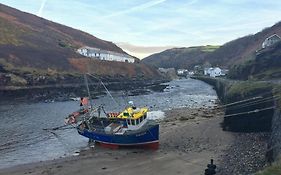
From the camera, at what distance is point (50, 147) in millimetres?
36312

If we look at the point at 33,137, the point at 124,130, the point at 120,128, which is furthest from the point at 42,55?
the point at 124,130

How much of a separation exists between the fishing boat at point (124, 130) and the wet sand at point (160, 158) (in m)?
0.85

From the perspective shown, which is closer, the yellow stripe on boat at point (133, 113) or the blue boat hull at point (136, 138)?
the blue boat hull at point (136, 138)

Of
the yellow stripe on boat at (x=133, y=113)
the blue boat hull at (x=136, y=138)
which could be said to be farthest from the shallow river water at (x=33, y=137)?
the yellow stripe on boat at (x=133, y=113)

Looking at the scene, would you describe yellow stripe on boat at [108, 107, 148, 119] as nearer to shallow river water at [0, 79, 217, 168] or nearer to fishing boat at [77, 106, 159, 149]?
fishing boat at [77, 106, 159, 149]

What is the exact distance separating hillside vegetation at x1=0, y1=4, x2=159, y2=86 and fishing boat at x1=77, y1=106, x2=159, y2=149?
53774 millimetres

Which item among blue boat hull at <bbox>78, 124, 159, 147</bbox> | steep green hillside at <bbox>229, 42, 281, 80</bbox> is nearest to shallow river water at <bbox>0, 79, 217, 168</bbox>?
blue boat hull at <bbox>78, 124, 159, 147</bbox>

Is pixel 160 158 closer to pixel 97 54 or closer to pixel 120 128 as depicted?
pixel 120 128

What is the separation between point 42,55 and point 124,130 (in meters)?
88.4

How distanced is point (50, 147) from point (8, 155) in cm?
442

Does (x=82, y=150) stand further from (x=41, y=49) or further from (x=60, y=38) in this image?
(x=60, y=38)

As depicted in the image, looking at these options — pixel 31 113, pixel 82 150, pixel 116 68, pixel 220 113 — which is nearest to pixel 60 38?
pixel 116 68

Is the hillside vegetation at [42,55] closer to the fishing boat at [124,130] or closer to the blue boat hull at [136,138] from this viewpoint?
the fishing boat at [124,130]

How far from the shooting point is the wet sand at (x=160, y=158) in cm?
2698
